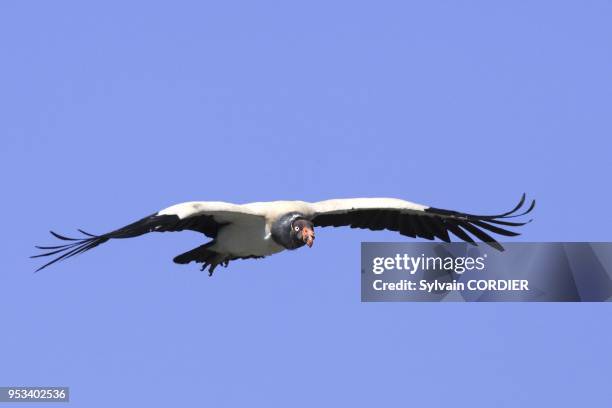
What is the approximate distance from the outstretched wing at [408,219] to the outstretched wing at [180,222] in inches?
52.8

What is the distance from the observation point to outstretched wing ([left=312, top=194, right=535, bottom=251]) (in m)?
22.8

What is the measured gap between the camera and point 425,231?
23672 millimetres

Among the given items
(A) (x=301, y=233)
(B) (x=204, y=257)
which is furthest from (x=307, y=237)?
(B) (x=204, y=257)

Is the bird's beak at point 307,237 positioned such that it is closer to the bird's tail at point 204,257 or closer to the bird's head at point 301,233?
the bird's head at point 301,233

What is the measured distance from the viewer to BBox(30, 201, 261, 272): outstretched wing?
67.3 feet

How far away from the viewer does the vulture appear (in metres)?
21.0

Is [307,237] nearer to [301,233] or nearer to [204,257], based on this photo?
[301,233]

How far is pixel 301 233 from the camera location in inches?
846

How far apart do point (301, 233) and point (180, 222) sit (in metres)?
1.45

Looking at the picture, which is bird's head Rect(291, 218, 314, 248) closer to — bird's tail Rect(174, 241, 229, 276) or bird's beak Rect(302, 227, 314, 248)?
bird's beak Rect(302, 227, 314, 248)

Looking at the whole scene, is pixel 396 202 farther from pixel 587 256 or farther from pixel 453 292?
pixel 587 256

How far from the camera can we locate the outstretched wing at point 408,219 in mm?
22844

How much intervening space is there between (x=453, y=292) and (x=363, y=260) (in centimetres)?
132

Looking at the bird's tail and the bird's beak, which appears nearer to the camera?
the bird's beak
